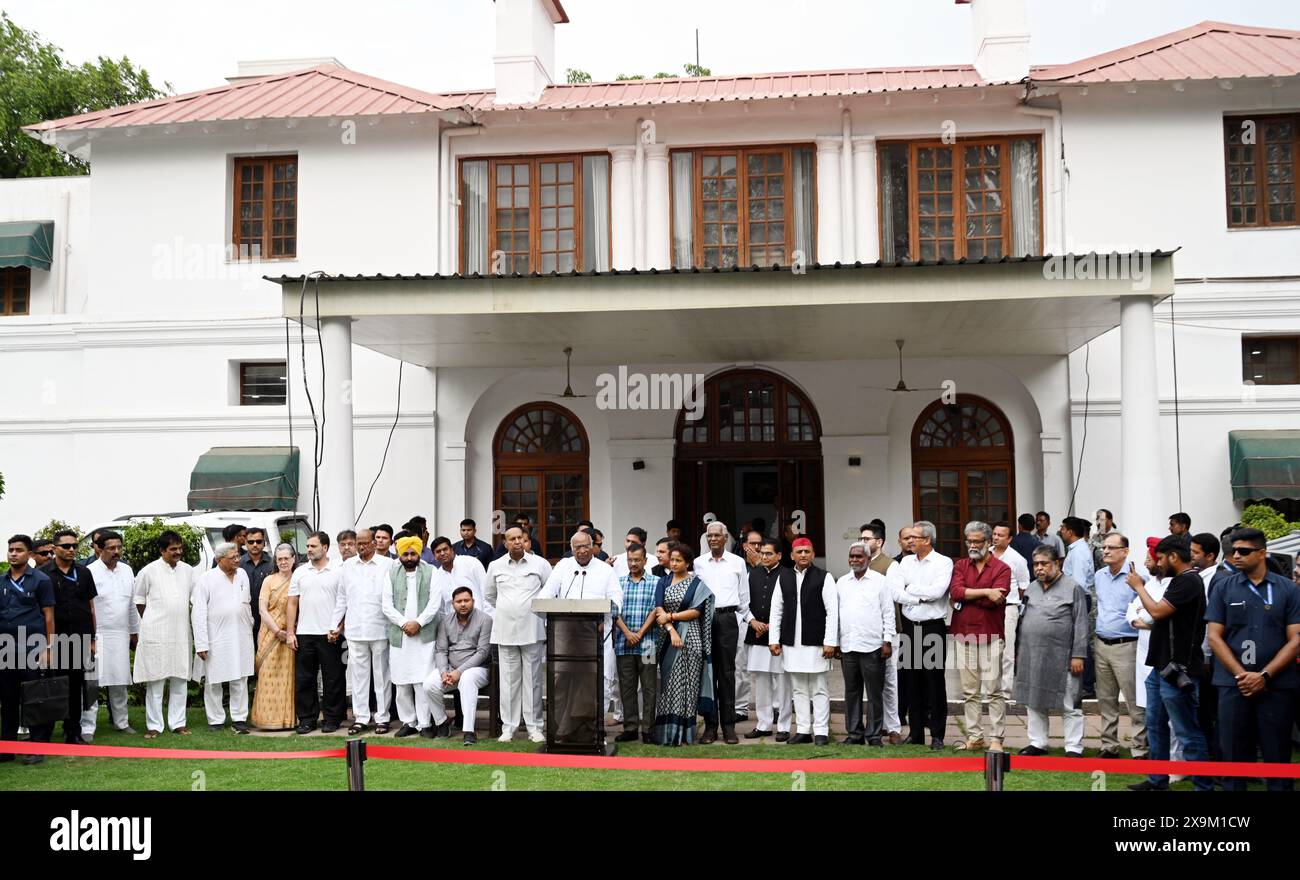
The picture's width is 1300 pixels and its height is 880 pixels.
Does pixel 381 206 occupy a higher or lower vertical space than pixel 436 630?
higher

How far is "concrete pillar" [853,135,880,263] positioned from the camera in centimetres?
1736

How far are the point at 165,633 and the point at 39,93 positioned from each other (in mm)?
25449

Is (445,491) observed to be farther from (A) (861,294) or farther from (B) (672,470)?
(A) (861,294)

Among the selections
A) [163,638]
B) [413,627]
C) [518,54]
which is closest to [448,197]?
[518,54]

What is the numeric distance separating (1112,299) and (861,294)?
2.75 meters

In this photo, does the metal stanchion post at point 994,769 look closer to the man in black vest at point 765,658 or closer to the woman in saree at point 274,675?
the man in black vest at point 765,658

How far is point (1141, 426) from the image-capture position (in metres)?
13.3

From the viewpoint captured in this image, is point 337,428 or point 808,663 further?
point 337,428

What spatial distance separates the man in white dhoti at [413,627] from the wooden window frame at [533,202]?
25.6 ft

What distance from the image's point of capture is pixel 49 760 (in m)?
10.1

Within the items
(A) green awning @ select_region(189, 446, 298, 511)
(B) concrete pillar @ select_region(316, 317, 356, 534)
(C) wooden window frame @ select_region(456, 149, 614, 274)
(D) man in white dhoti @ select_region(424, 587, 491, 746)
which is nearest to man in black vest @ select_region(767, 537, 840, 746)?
(D) man in white dhoti @ select_region(424, 587, 491, 746)

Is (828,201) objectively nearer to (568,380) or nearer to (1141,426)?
(568,380)

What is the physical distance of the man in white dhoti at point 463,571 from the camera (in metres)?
11.3
